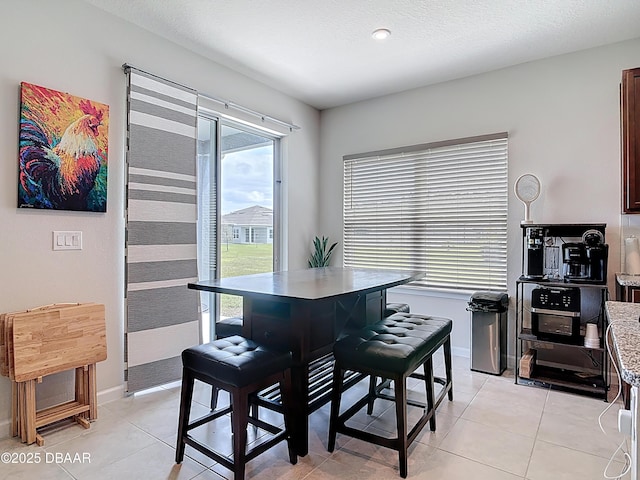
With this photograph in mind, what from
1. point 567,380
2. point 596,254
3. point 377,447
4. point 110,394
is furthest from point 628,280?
point 110,394

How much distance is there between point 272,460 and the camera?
2.04 m

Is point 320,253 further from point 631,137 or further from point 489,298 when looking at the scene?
point 631,137

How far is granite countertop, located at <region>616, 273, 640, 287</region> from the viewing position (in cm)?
249

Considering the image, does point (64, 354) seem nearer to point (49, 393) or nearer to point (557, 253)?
point (49, 393)

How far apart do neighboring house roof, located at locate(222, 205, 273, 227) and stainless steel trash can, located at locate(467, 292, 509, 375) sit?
89.9 inches

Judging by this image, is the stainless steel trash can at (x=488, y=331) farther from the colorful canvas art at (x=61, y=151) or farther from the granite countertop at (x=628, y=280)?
the colorful canvas art at (x=61, y=151)

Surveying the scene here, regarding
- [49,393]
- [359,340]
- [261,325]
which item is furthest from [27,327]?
[359,340]

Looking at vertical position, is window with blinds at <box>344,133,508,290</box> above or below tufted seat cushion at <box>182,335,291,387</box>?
above

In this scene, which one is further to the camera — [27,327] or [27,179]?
[27,179]

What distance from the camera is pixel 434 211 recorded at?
4016 millimetres

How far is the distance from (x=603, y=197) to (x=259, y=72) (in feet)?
10.7

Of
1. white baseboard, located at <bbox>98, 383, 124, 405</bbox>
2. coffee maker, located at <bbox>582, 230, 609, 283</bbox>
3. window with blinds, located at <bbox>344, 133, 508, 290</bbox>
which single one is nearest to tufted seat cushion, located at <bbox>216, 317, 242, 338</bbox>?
white baseboard, located at <bbox>98, 383, 124, 405</bbox>

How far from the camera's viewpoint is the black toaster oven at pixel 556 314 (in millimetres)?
2945

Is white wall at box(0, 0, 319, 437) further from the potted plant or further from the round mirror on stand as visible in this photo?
the round mirror on stand
